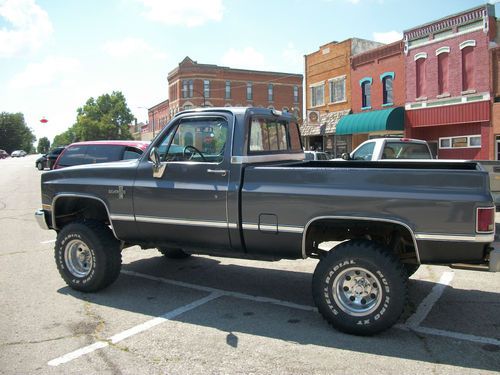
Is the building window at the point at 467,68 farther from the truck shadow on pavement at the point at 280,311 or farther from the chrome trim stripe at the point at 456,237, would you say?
the chrome trim stripe at the point at 456,237

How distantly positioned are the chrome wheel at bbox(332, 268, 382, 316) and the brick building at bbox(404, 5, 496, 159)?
1870cm

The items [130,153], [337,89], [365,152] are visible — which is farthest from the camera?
[337,89]

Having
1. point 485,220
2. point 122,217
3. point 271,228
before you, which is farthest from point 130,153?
point 485,220

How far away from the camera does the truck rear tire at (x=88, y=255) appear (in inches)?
218

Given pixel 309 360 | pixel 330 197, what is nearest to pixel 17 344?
pixel 309 360

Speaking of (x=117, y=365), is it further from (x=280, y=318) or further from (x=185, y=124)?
(x=185, y=124)

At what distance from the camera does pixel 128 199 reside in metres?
5.35

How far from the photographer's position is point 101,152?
1269cm

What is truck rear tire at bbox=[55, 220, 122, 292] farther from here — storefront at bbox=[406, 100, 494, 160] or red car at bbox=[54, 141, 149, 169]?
storefront at bbox=[406, 100, 494, 160]

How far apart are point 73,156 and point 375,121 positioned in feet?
53.7

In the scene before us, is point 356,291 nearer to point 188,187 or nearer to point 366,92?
point 188,187

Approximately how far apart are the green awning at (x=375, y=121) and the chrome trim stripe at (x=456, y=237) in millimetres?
20997

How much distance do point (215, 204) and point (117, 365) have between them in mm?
1765

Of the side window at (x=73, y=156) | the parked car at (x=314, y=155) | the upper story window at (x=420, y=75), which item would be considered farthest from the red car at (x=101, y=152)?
the upper story window at (x=420, y=75)
